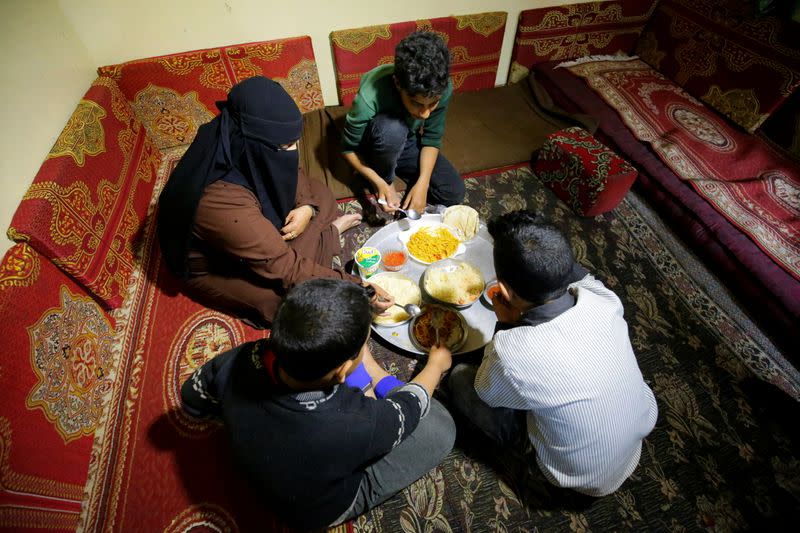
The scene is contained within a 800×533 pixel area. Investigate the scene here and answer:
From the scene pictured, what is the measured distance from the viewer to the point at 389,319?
168 cm

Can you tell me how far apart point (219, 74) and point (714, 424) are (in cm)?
390

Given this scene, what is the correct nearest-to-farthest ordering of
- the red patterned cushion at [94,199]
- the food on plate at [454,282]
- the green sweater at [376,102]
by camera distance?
the red patterned cushion at [94,199]
the food on plate at [454,282]
the green sweater at [376,102]

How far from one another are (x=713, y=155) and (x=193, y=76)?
4.08m

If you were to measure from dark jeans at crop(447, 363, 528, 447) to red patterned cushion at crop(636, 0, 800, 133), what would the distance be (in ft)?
10.6

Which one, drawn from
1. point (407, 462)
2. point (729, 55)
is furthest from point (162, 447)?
point (729, 55)

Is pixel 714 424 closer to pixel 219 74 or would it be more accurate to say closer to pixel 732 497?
pixel 732 497

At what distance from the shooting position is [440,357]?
1526mm

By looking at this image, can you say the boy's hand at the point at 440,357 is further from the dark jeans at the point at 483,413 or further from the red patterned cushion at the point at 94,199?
the red patterned cushion at the point at 94,199

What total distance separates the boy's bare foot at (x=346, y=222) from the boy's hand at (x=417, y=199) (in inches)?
Answer: 13.7

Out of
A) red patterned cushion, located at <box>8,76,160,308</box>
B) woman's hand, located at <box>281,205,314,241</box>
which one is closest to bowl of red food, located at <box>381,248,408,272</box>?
woman's hand, located at <box>281,205,314,241</box>

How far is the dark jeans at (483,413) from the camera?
1.44 metres

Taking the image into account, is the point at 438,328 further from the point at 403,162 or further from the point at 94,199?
the point at 94,199

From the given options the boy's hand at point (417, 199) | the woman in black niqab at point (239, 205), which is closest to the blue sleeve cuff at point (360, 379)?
the woman in black niqab at point (239, 205)

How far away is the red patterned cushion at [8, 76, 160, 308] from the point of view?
1421 millimetres
